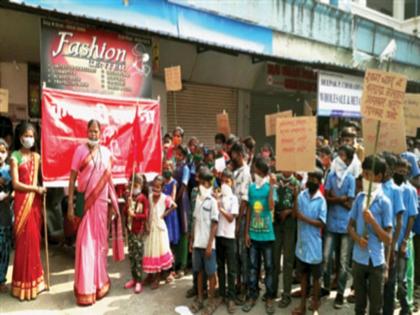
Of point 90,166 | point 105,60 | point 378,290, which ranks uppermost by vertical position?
point 105,60

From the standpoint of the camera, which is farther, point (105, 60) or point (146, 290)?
point (105, 60)

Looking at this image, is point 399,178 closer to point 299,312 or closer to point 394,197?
point 394,197

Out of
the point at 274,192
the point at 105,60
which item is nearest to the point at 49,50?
the point at 105,60

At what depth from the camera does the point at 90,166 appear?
433 cm

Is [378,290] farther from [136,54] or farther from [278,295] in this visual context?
[136,54]

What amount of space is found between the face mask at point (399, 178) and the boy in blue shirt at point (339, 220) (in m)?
0.42

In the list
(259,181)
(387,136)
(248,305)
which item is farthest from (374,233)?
(387,136)

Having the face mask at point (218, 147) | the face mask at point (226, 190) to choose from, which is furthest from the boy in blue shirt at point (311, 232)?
the face mask at point (218, 147)

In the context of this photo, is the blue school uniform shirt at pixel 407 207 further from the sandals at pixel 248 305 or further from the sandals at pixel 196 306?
the sandals at pixel 196 306

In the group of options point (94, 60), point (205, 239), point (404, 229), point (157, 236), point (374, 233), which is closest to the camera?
point (374, 233)

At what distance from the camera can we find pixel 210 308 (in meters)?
4.17

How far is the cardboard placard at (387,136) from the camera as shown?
4.96 metres

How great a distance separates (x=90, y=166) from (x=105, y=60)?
2145 millimetres

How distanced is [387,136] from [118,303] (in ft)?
12.6
